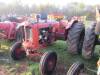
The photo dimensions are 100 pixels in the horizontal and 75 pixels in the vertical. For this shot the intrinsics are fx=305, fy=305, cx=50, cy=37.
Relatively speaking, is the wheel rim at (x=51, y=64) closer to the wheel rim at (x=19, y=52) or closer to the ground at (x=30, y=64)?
the ground at (x=30, y=64)

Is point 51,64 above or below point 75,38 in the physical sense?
below

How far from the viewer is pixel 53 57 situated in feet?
26.3

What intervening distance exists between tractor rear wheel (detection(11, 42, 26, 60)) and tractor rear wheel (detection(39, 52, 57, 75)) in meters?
1.52

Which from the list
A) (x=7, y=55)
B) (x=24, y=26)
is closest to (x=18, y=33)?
(x=7, y=55)

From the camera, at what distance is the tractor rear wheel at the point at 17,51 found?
29.7ft

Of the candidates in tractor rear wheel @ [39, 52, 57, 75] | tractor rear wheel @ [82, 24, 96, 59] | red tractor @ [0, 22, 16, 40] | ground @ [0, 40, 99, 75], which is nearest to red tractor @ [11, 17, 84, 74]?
tractor rear wheel @ [39, 52, 57, 75]

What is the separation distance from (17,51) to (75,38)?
1801 millimetres

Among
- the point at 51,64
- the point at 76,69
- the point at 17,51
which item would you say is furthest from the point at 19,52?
the point at 76,69

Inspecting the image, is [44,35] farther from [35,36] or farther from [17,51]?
[17,51]

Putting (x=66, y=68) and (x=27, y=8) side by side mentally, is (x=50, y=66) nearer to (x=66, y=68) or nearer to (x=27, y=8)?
(x=66, y=68)

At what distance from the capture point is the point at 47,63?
7.66 m

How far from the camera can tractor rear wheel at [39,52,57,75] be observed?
7504mm

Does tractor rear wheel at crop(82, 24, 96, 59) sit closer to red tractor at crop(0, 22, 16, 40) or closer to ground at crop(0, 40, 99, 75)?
ground at crop(0, 40, 99, 75)

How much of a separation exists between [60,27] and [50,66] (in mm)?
2399
